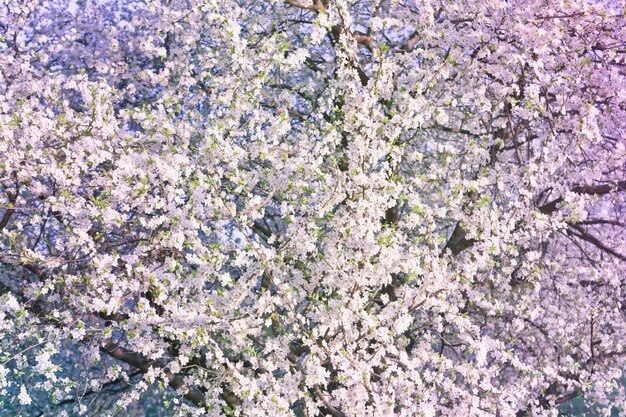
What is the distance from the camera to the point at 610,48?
927 centimetres

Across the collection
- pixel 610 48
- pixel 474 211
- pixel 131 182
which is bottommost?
pixel 474 211

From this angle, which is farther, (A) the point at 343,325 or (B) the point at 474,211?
(B) the point at 474,211

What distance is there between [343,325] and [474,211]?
7.41 feet

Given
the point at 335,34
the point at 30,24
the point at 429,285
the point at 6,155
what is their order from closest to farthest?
the point at 6,155 → the point at 429,285 → the point at 335,34 → the point at 30,24

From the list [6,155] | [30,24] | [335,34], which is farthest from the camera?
[30,24]

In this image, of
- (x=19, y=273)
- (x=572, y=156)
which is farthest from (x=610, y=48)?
(x=19, y=273)

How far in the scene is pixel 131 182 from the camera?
7.61 m

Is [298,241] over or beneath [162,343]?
over

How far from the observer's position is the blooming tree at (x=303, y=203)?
760cm

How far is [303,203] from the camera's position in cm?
779

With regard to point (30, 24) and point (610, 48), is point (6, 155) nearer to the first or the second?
point (30, 24)

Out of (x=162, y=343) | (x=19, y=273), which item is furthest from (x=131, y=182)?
(x=19, y=273)

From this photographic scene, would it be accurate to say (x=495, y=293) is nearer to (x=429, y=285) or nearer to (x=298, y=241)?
(x=429, y=285)

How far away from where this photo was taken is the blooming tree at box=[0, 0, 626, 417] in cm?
760
